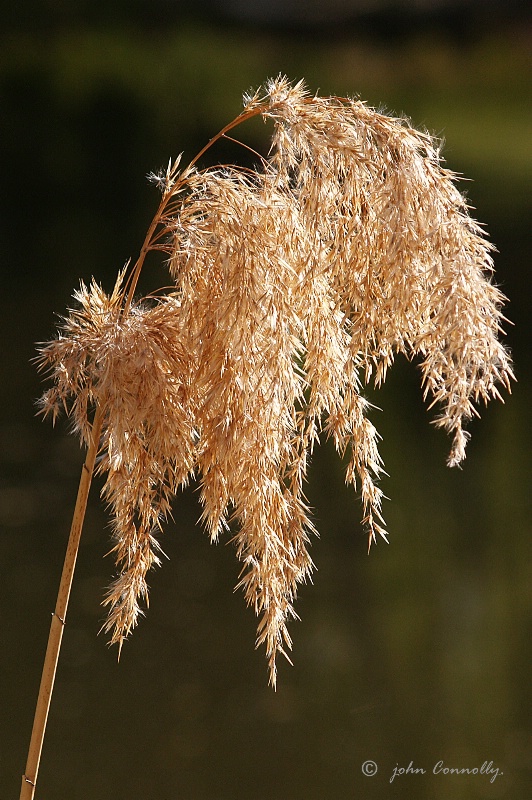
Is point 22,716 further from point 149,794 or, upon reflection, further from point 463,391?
point 463,391

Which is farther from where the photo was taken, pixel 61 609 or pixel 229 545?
pixel 229 545

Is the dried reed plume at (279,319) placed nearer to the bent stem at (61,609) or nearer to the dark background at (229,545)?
the bent stem at (61,609)

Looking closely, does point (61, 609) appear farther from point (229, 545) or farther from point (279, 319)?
point (229, 545)

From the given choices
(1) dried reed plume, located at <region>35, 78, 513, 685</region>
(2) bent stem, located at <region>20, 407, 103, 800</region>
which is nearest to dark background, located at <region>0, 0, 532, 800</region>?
(2) bent stem, located at <region>20, 407, 103, 800</region>

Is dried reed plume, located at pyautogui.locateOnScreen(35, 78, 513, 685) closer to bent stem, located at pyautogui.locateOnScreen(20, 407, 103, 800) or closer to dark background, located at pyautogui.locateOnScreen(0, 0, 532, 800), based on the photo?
bent stem, located at pyautogui.locateOnScreen(20, 407, 103, 800)

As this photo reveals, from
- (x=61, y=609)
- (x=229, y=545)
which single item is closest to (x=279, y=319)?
(x=61, y=609)

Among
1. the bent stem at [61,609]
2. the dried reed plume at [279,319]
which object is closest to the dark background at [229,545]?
the bent stem at [61,609]
